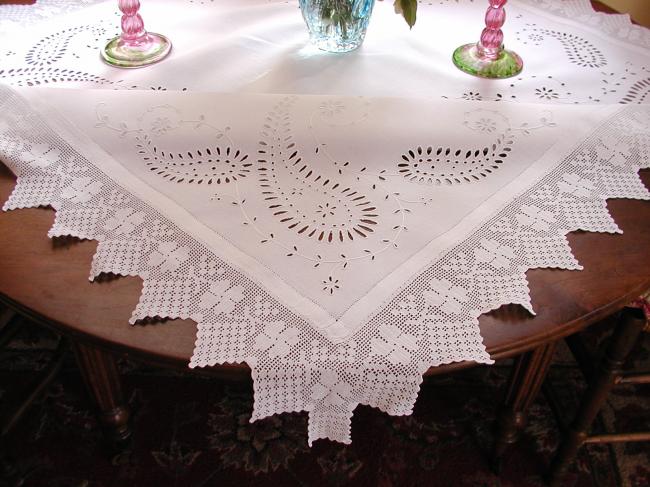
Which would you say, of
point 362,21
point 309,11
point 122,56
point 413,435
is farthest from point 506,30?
point 413,435

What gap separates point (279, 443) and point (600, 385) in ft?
2.38

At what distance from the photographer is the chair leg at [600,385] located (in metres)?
1.13

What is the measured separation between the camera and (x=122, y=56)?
4.10ft

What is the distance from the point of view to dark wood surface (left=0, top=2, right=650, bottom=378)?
78 cm

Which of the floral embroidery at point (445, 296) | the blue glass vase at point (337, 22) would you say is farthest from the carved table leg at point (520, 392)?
the blue glass vase at point (337, 22)

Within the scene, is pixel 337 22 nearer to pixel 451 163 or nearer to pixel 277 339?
pixel 451 163

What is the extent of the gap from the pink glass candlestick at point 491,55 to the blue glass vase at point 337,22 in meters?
0.20

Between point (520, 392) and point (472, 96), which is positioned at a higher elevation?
point (472, 96)

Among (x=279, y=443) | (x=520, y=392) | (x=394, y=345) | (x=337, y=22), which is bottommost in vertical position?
(x=279, y=443)

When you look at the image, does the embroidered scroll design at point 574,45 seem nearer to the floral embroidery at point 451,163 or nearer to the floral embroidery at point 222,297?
the floral embroidery at point 451,163

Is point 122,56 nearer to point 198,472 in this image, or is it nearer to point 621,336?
point 198,472

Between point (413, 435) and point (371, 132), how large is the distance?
83cm

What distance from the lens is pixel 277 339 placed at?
77cm

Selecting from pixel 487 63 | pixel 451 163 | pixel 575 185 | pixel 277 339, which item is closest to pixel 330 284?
pixel 277 339
